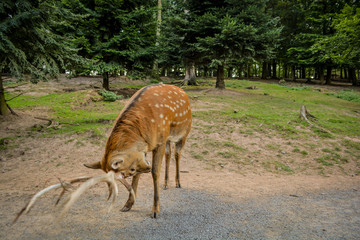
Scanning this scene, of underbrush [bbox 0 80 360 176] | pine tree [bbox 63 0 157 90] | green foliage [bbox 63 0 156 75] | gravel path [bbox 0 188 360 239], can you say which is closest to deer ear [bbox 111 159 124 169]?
gravel path [bbox 0 188 360 239]

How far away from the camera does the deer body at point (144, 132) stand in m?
2.63

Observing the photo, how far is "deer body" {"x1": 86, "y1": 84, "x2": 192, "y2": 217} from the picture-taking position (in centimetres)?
263

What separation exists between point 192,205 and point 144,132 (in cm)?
162

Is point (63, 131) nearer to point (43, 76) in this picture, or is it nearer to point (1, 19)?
point (43, 76)

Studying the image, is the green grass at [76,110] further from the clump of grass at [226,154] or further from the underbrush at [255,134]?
the clump of grass at [226,154]

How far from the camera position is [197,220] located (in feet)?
10.2

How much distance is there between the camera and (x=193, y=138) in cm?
757

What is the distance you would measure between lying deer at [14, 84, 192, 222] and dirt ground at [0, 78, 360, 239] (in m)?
0.43

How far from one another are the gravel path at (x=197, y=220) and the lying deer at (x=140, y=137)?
34 centimetres

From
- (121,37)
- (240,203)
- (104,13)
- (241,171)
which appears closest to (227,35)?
(121,37)

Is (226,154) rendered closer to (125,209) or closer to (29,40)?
(125,209)

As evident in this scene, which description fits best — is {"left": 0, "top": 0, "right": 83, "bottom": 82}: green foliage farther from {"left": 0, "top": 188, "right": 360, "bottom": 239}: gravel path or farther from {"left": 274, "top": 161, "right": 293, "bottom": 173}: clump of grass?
{"left": 274, "top": 161, "right": 293, "bottom": 173}: clump of grass

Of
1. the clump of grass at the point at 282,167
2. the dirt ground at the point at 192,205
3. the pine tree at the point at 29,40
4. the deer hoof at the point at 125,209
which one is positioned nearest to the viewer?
the dirt ground at the point at 192,205

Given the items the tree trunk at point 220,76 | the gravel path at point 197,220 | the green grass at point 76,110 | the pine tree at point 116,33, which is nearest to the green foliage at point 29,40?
the green grass at point 76,110
